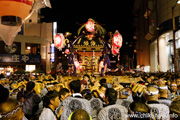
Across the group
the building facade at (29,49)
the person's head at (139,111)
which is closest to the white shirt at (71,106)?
the person's head at (139,111)

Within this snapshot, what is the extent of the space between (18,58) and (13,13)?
29829 millimetres

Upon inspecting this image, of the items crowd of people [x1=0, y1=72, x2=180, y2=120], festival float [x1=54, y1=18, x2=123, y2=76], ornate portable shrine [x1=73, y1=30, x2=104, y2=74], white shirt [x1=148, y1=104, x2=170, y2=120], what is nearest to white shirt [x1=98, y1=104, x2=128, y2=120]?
crowd of people [x1=0, y1=72, x2=180, y2=120]

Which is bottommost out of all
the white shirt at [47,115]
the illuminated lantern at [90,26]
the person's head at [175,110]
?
the white shirt at [47,115]

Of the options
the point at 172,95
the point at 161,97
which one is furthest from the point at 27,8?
the point at 172,95

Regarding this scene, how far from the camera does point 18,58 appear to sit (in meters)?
30.7

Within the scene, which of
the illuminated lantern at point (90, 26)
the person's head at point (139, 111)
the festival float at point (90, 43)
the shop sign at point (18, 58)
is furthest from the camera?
the shop sign at point (18, 58)

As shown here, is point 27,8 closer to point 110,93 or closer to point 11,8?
point 11,8

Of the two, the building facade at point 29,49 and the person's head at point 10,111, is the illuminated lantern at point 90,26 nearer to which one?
the person's head at point 10,111

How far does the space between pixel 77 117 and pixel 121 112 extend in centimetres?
114

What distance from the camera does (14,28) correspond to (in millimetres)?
3359

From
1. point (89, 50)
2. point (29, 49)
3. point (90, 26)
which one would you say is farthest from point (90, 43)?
point (29, 49)

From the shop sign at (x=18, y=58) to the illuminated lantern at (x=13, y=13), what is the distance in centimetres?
2915

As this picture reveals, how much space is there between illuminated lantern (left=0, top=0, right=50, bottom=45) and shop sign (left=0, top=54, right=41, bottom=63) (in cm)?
2915

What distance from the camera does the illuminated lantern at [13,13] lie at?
3.05 metres
